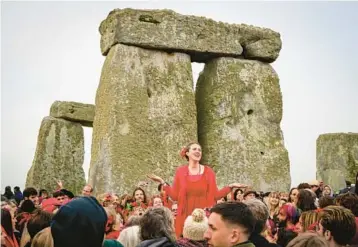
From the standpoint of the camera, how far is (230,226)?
11.4 feet

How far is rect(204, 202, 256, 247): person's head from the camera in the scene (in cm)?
345

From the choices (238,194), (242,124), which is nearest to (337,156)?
(242,124)

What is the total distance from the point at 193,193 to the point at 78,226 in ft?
16.0

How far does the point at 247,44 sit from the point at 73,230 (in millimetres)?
10829

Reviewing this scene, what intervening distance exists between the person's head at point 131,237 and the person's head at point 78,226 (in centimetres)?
184

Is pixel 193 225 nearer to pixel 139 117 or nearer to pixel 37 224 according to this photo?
pixel 37 224

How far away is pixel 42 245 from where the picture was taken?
12.3ft

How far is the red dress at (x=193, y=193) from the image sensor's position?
24.5ft

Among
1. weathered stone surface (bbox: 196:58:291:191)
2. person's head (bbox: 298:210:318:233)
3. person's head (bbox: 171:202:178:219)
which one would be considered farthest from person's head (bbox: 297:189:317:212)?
weathered stone surface (bbox: 196:58:291:191)

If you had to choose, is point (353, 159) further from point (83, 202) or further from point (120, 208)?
point (83, 202)

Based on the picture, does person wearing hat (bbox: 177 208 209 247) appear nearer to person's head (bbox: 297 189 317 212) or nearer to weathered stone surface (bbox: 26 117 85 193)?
person's head (bbox: 297 189 317 212)

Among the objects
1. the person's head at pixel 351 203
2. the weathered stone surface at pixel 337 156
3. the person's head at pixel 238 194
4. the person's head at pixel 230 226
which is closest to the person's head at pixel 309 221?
the person's head at pixel 351 203

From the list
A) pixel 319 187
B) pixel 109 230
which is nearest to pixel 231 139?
pixel 319 187

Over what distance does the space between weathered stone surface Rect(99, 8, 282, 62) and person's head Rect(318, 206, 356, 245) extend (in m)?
8.16
